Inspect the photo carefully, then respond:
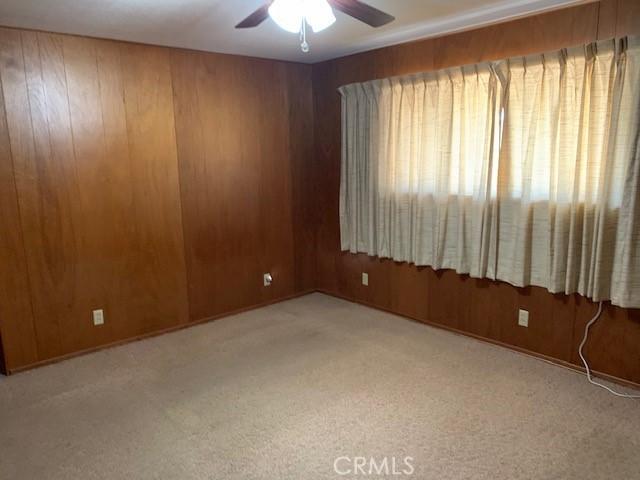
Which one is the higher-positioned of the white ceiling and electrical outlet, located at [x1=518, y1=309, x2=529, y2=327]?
the white ceiling

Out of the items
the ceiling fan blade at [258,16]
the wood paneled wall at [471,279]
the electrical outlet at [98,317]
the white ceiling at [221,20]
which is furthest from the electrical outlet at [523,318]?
the electrical outlet at [98,317]

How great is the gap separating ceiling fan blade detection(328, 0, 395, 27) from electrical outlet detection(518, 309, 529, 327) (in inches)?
87.5

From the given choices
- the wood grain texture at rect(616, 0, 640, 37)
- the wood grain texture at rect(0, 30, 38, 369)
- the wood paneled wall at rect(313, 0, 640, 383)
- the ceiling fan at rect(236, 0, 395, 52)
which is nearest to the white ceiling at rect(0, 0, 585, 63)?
the wood paneled wall at rect(313, 0, 640, 383)

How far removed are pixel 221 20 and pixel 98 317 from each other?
2362mm

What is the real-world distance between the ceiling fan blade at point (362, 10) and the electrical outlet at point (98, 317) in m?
2.79

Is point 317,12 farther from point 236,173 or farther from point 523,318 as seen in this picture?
point 523,318

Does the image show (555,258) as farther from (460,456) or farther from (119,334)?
(119,334)

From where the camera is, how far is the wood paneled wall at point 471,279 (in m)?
2.80

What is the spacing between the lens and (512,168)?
3.15 meters

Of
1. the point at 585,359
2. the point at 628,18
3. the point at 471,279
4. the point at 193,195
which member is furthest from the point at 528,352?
the point at 193,195

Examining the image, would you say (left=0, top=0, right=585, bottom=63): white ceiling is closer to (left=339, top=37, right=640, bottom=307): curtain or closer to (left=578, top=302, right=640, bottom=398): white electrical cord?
(left=339, top=37, right=640, bottom=307): curtain

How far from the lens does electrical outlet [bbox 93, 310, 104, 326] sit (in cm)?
351

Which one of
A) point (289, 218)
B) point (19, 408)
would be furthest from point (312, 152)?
point (19, 408)

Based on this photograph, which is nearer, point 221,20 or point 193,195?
point 221,20
